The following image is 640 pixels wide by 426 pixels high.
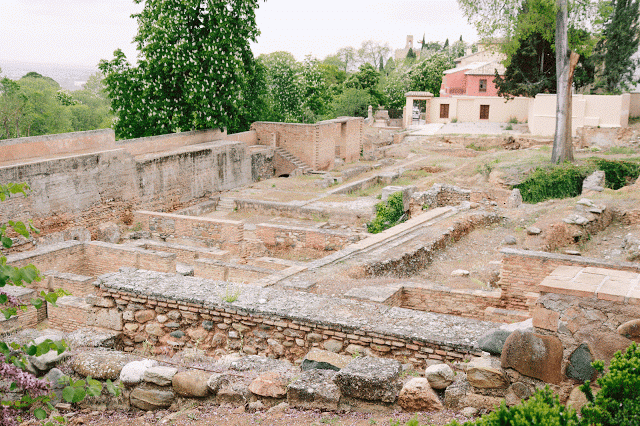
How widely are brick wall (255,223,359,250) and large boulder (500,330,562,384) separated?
28.9ft

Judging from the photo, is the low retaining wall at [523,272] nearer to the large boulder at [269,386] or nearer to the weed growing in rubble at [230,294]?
the weed growing in rubble at [230,294]

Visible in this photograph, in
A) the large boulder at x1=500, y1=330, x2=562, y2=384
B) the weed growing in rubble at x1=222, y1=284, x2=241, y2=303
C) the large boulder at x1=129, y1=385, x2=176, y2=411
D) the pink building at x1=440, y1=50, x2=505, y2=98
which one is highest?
the pink building at x1=440, y1=50, x2=505, y2=98

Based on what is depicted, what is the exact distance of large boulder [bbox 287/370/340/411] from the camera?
12.4 ft

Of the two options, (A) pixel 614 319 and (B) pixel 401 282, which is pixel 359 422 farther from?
(B) pixel 401 282

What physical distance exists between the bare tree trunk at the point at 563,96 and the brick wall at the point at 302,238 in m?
11.6

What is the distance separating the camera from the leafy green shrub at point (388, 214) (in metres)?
14.6

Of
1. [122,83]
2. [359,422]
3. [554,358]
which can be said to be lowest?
[359,422]

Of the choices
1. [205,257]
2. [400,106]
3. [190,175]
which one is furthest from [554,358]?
[400,106]

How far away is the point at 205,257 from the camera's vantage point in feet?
36.8

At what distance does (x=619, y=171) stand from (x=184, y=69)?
620 inches

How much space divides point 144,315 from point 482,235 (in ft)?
28.8

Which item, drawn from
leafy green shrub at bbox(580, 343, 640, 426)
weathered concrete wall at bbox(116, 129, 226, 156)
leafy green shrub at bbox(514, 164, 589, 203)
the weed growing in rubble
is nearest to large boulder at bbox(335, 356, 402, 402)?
leafy green shrub at bbox(580, 343, 640, 426)

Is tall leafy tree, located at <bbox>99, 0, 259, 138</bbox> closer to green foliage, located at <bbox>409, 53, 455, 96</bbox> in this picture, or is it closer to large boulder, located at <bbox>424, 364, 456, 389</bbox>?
large boulder, located at <bbox>424, 364, 456, 389</bbox>

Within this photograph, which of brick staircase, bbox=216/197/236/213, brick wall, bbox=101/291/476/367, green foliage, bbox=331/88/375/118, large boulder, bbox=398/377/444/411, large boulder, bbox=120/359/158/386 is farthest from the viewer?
green foliage, bbox=331/88/375/118
